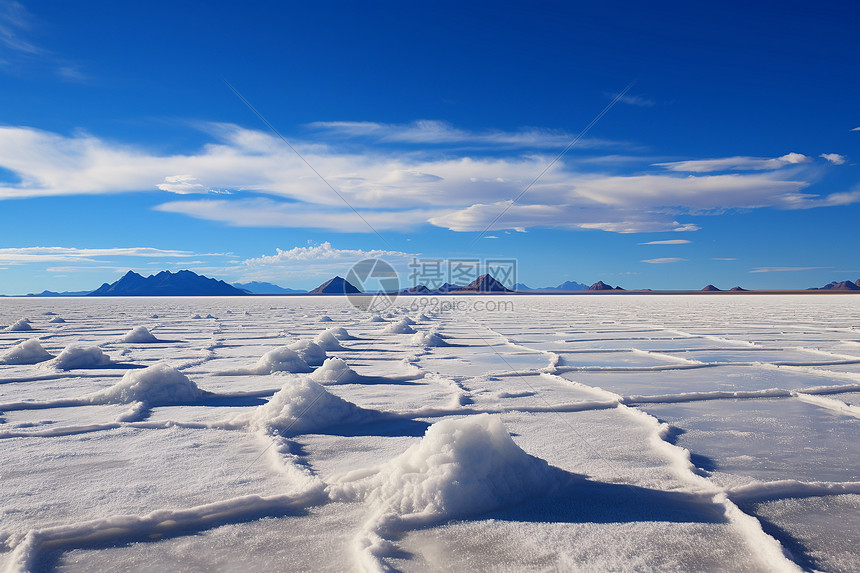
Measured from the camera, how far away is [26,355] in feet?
20.5

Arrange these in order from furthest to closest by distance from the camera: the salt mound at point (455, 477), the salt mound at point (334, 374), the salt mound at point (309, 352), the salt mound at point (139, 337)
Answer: the salt mound at point (139, 337)
the salt mound at point (309, 352)
the salt mound at point (334, 374)
the salt mound at point (455, 477)

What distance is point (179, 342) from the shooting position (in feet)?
28.7

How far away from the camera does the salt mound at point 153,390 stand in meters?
4.02

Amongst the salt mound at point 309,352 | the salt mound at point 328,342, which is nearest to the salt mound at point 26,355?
the salt mound at point 309,352

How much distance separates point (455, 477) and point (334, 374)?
292cm

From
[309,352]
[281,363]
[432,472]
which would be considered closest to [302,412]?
[432,472]

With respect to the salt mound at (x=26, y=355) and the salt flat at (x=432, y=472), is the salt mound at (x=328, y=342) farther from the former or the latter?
the salt mound at (x=26, y=355)

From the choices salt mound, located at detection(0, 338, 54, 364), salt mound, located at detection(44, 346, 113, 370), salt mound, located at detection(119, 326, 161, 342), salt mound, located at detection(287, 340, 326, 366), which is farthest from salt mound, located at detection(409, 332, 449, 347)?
salt mound, located at detection(0, 338, 54, 364)

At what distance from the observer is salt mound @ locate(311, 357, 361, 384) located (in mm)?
4824

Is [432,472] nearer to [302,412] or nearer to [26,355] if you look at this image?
[302,412]

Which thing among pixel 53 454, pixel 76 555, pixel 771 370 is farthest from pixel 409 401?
pixel 771 370

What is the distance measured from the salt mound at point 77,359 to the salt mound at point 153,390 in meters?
2.08

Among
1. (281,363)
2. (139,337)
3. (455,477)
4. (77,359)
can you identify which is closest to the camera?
(455,477)

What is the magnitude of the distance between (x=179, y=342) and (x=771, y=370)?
27.3ft
